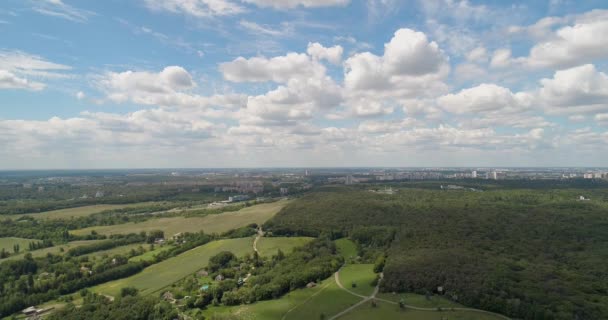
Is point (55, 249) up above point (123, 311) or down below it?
below

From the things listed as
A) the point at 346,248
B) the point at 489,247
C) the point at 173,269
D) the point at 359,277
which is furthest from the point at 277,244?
Answer: the point at 489,247

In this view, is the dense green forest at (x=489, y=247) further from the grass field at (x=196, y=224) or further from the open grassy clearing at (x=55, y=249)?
the open grassy clearing at (x=55, y=249)

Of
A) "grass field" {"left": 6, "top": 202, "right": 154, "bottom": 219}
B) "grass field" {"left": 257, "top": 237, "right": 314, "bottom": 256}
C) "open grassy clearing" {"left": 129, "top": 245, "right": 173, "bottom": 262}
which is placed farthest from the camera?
"grass field" {"left": 6, "top": 202, "right": 154, "bottom": 219}

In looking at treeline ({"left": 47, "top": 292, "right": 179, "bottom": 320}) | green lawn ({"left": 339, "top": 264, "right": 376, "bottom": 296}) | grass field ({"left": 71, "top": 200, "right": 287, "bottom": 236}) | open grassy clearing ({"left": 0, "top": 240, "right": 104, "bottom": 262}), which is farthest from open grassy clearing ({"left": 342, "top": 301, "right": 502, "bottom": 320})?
open grassy clearing ({"left": 0, "top": 240, "right": 104, "bottom": 262})

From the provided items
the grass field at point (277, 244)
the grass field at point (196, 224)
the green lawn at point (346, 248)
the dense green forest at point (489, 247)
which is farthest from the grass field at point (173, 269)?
the green lawn at point (346, 248)

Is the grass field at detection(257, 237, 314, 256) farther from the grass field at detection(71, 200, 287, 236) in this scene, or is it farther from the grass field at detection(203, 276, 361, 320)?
the grass field at detection(203, 276, 361, 320)

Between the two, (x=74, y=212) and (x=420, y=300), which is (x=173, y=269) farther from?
(x=74, y=212)

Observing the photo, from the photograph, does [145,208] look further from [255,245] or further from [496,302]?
[496,302]
